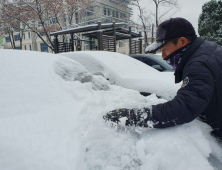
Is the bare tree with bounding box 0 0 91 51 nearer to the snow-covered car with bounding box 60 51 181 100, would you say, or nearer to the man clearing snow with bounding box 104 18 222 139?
the snow-covered car with bounding box 60 51 181 100

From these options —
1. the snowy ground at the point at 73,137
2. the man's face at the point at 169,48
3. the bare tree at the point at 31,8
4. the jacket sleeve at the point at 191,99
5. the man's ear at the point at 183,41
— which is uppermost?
the bare tree at the point at 31,8

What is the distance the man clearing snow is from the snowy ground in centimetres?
8

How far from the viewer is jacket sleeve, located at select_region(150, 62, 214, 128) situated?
3.27ft

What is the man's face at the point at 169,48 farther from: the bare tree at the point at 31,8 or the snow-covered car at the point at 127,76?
the bare tree at the point at 31,8

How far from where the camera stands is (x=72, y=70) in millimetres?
1969

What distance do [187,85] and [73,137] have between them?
2.58 feet

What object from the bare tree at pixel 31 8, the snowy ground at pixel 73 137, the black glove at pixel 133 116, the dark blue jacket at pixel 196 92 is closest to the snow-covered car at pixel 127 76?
the snowy ground at pixel 73 137

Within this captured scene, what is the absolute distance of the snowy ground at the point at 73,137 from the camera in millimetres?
869

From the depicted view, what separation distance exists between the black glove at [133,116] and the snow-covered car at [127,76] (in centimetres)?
124

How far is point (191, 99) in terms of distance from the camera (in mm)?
994

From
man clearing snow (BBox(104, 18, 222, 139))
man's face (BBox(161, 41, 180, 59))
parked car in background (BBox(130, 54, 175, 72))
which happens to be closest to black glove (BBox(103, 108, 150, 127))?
man clearing snow (BBox(104, 18, 222, 139))

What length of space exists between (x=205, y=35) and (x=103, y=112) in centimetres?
1480

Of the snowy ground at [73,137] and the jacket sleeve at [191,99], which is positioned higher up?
the jacket sleeve at [191,99]

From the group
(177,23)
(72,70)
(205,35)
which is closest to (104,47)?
(72,70)
